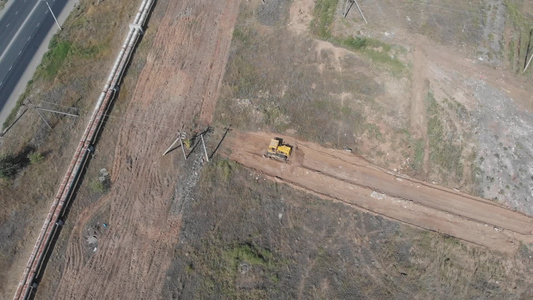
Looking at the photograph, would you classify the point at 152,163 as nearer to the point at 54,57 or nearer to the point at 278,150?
the point at 278,150

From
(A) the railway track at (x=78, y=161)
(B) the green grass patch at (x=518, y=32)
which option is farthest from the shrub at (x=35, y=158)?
(B) the green grass patch at (x=518, y=32)

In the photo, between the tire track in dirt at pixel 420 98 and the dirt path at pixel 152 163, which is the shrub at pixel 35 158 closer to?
the dirt path at pixel 152 163

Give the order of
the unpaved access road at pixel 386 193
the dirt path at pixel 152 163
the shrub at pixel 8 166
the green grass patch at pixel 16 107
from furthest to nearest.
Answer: the green grass patch at pixel 16 107 < the shrub at pixel 8 166 < the unpaved access road at pixel 386 193 < the dirt path at pixel 152 163

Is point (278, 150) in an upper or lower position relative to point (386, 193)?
upper

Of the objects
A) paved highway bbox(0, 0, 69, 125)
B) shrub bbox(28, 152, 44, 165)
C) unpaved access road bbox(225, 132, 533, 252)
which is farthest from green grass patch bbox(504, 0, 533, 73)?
paved highway bbox(0, 0, 69, 125)

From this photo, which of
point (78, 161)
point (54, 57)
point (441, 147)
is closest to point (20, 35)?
point (54, 57)

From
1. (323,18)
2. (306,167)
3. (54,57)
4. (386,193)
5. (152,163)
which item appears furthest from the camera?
(323,18)

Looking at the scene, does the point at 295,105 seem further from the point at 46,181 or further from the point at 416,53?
the point at 46,181
